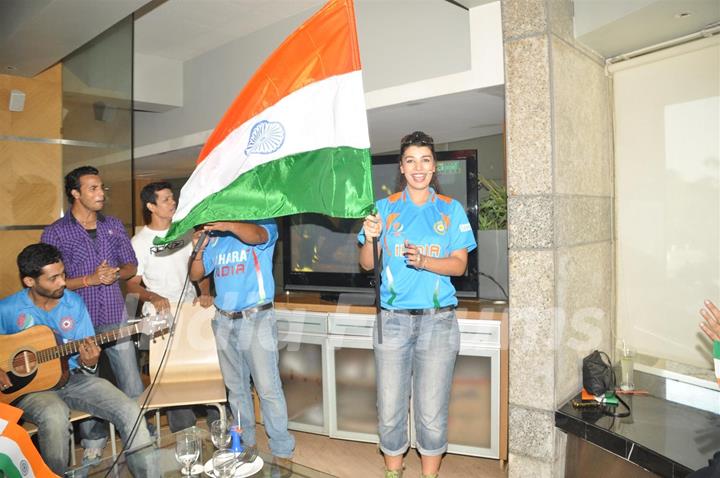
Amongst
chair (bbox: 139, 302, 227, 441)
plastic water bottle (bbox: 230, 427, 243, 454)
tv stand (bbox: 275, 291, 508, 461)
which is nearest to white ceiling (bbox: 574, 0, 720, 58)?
tv stand (bbox: 275, 291, 508, 461)

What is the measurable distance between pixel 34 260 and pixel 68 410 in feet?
2.35

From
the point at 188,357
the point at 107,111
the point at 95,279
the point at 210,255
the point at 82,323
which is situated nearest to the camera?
the point at 210,255

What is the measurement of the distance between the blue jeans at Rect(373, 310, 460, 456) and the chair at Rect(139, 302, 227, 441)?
1.08 m

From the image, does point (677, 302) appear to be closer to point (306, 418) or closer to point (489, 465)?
point (489, 465)

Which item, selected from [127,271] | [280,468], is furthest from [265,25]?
[280,468]

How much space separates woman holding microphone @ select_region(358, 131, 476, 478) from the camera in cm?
227

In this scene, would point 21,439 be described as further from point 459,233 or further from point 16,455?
point 459,233

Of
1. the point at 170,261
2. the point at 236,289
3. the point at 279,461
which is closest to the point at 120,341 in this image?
the point at 170,261

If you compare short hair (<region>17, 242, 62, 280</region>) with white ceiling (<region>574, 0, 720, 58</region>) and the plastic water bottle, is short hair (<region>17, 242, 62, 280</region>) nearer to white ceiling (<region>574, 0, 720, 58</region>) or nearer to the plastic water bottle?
the plastic water bottle

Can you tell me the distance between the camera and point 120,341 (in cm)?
306

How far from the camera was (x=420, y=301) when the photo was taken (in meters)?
2.27

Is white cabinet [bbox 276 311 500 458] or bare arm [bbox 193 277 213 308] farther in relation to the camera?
bare arm [bbox 193 277 213 308]

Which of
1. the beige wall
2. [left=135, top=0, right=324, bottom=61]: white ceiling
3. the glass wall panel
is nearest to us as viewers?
[left=135, top=0, right=324, bottom=61]: white ceiling

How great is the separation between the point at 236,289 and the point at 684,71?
2201 mm
